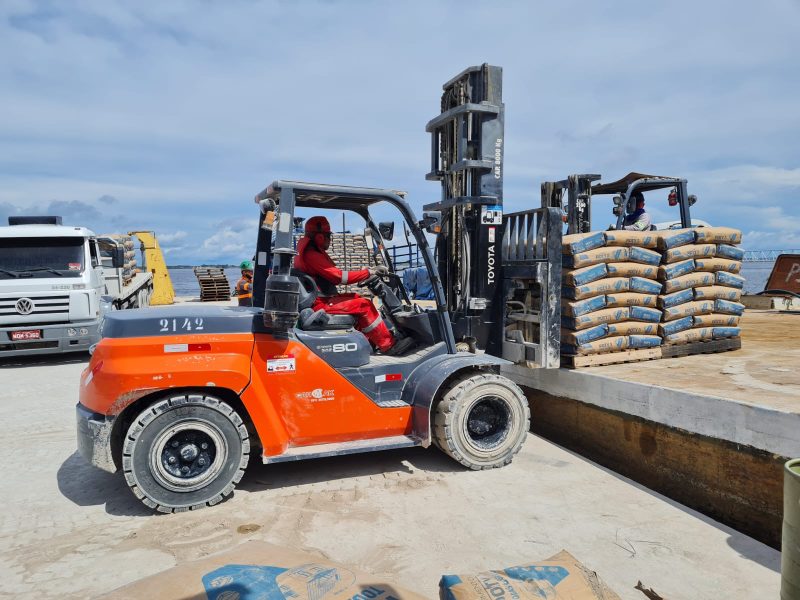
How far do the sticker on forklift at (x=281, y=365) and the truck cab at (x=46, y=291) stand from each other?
8.10 m

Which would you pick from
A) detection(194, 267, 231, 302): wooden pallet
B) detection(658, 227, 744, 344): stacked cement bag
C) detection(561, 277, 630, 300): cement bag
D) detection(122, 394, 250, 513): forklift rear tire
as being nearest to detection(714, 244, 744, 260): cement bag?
detection(658, 227, 744, 344): stacked cement bag

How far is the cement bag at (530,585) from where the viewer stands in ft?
7.99

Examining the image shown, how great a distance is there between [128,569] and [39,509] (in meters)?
1.38

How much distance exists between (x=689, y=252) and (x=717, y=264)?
0.52 metres

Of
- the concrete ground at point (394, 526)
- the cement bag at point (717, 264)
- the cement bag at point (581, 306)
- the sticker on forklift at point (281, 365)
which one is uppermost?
the cement bag at point (717, 264)

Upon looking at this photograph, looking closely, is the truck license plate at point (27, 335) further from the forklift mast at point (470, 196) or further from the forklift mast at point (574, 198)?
the forklift mast at point (574, 198)

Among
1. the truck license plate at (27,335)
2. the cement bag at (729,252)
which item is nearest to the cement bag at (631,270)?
the cement bag at (729,252)

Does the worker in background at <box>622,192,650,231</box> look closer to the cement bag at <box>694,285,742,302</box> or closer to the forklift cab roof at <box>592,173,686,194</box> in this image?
the forklift cab roof at <box>592,173,686,194</box>

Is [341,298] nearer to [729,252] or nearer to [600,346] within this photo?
[600,346]

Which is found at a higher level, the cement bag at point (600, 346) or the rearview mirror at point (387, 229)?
the rearview mirror at point (387, 229)

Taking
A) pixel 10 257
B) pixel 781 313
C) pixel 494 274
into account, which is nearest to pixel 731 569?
pixel 494 274

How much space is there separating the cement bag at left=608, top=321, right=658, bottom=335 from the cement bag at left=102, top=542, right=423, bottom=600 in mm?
4319

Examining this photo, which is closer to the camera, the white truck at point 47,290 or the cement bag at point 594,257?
the cement bag at point 594,257

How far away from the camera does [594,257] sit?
6.21 m
